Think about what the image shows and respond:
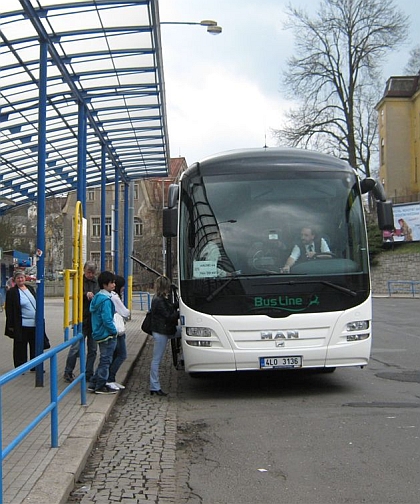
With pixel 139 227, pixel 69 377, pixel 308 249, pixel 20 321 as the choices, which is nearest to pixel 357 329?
pixel 308 249

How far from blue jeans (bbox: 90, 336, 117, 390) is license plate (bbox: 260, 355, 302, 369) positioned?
1.94 meters

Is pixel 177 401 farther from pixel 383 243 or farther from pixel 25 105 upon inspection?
pixel 383 243

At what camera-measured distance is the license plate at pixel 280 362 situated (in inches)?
358

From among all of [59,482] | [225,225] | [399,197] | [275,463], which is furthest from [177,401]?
[399,197]

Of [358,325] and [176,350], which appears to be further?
[176,350]

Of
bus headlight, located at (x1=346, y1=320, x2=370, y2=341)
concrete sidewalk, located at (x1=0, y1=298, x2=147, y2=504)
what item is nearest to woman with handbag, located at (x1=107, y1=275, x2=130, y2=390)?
concrete sidewalk, located at (x1=0, y1=298, x2=147, y2=504)

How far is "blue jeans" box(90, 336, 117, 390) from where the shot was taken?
908cm

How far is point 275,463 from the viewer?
613 cm

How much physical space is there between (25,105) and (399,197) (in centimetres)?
4478

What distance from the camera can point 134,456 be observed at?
6.45 meters

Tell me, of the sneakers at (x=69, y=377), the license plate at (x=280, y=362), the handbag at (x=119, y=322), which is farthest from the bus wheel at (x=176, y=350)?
the sneakers at (x=69, y=377)

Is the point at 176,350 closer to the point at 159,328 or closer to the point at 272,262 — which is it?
the point at 159,328

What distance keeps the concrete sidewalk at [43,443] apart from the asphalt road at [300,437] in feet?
2.89

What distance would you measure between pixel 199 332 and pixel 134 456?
287cm
